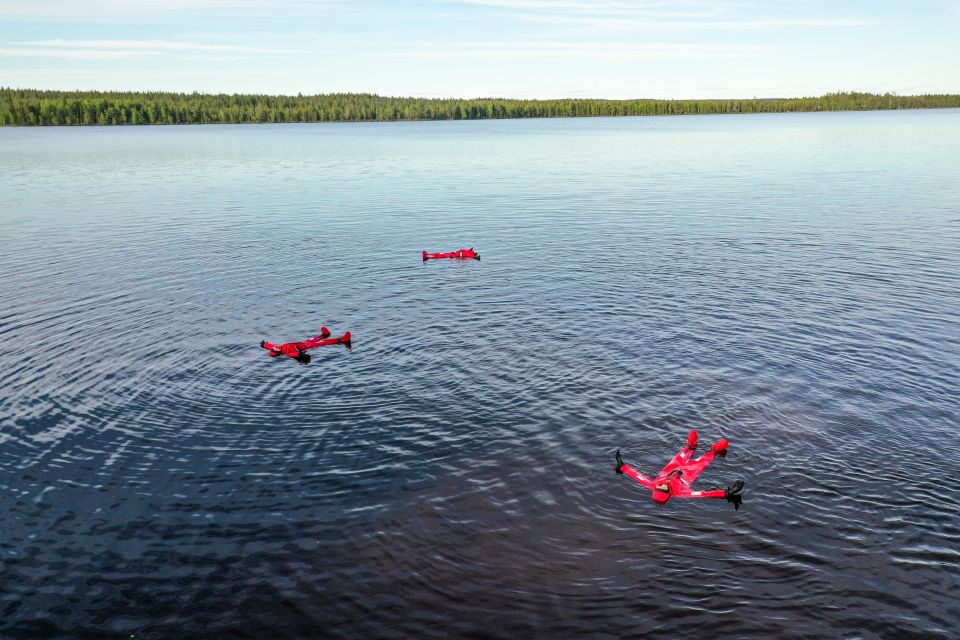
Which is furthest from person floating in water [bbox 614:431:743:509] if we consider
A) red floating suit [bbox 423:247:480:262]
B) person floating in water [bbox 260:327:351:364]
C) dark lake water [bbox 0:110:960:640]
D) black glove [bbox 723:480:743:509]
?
red floating suit [bbox 423:247:480:262]

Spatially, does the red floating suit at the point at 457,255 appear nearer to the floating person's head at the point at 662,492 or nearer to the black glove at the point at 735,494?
the floating person's head at the point at 662,492

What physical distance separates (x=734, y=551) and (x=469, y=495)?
28.0ft

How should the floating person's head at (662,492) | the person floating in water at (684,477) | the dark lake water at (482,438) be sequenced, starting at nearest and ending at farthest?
1. the dark lake water at (482,438)
2. the person floating in water at (684,477)
3. the floating person's head at (662,492)

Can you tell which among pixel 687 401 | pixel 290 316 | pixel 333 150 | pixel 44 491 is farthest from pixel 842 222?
pixel 333 150

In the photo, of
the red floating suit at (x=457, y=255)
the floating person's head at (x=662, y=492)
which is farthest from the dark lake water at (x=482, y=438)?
the red floating suit at (x=457, y=255)

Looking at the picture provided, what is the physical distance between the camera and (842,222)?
69.6m

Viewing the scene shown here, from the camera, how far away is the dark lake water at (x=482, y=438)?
18.7 meters

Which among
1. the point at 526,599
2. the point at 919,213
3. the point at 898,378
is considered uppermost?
the point at 919,213

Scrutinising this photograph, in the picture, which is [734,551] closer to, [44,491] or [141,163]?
[44,491]

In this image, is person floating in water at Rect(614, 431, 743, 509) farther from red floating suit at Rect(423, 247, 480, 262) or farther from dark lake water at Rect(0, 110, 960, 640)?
red floating suit at Rect(423, 247, 480, 262)

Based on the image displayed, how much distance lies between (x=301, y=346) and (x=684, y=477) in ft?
65.6

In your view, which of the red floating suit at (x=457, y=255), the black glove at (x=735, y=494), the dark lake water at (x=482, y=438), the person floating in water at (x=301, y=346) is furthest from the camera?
the red floating suit at (x=457, y=255)

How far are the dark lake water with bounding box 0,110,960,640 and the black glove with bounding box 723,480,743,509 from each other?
0.42m

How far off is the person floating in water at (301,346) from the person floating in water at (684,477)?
694 inches
